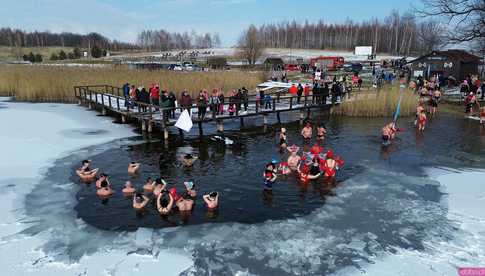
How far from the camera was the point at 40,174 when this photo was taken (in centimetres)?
1409

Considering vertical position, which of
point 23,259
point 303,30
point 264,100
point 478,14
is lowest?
point 23,259

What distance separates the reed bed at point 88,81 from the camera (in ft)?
109

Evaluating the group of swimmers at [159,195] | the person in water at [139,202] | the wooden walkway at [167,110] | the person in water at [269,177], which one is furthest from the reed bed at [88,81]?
the person in water at [139,202]

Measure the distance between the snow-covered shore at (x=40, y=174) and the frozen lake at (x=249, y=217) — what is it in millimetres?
43

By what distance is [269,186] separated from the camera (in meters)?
12.9

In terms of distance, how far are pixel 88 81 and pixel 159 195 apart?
26907 mm

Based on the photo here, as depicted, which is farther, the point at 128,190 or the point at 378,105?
the point at 378,105

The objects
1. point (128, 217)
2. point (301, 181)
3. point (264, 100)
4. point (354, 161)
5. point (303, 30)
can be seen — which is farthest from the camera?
point (303, 30)

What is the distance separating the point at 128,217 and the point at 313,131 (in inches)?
561

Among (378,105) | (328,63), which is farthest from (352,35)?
(378,105)

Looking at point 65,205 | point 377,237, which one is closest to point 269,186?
point 377,237

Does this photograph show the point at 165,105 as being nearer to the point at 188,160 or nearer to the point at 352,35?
the point at 188,160

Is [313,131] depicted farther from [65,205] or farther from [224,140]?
[65,205]

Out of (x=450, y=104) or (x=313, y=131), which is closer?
(x=313, y=131)
